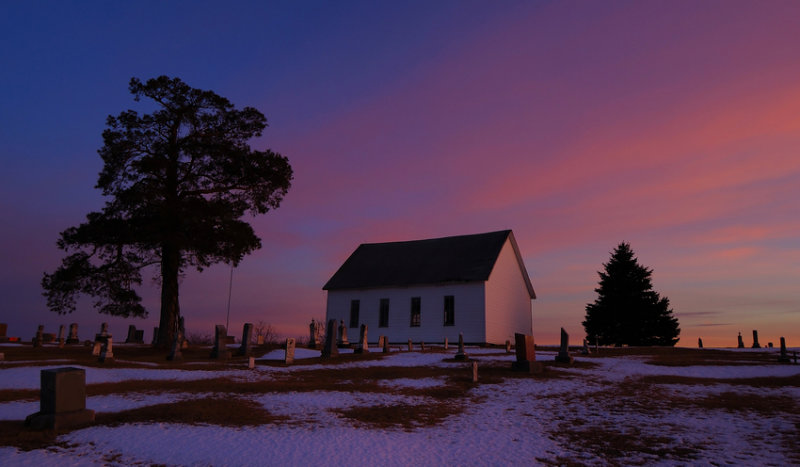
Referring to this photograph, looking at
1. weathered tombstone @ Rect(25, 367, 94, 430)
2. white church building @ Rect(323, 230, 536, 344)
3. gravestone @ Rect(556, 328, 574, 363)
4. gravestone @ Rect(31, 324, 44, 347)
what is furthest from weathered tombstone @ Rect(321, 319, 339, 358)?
gravestone @ Rect(31, 324, 44, 347)

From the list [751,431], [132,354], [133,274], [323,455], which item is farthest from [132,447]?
[133,274]

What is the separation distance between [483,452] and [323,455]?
2841mm

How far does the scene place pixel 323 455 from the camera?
8508mm

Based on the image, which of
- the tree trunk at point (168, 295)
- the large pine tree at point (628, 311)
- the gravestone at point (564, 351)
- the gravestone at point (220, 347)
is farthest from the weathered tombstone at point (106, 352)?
the large pine tree at point (628, 311)

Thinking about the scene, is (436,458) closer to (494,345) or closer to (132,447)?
(132,447)

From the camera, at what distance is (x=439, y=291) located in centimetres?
3994

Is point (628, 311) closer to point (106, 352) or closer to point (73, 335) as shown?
point (106, 352)

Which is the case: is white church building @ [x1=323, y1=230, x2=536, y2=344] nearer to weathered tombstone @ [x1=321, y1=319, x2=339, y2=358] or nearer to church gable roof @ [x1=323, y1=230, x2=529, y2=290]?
church gable roof @ [x1=323, y1=230, x2=529, y2=290]

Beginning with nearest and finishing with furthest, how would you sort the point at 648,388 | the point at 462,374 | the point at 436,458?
the point at 436,458, the point at 648,388, the point at 462,374

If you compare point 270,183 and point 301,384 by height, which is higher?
point 270,183

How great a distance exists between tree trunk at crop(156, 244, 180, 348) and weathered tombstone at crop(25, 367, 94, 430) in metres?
19.3

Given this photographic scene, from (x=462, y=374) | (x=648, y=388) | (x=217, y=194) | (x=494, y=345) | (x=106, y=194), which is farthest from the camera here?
(x=494, y=345)

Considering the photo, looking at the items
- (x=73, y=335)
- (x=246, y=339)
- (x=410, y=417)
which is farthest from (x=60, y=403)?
(x=73, y=335)

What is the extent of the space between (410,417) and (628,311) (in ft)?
127
